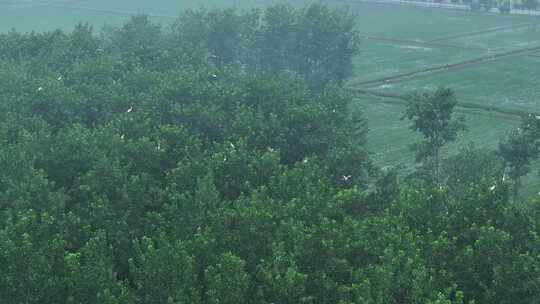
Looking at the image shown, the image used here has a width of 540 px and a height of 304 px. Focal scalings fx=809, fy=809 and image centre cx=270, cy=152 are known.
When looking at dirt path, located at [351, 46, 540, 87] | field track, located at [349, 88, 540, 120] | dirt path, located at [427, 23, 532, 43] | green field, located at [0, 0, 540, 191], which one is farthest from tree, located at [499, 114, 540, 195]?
dirt path, located at [427, 23, 532, 43]

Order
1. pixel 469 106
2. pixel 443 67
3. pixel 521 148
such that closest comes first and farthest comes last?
pixel 521 148 → pixel 469 106 → pixel 443 67

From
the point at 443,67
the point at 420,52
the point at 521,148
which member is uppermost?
the point at 521,148

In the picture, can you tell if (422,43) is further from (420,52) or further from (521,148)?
(521,148)

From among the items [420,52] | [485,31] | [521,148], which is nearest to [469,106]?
[420,52]

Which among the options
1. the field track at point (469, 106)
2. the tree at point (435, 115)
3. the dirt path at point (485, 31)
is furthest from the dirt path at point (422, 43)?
the tree at point (435, 115)

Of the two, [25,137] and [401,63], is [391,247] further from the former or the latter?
[401,63]

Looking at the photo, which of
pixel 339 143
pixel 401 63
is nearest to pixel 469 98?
pixel 401 63

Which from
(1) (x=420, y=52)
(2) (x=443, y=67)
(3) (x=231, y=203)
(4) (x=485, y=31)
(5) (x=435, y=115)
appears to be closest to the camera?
(3) (x=231, y=203)
